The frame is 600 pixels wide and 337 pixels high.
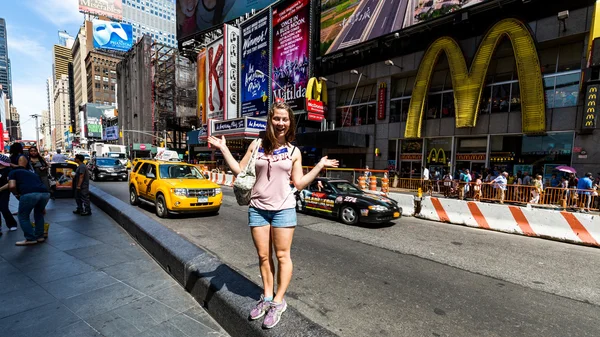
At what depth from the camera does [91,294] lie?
124 inches

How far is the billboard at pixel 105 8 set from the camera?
120375mm

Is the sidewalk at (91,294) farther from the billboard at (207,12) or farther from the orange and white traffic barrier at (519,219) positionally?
the billboard at (207,12)

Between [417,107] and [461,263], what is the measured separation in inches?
614

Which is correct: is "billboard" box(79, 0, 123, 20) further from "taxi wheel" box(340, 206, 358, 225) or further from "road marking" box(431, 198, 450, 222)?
"road marking" box(431, 198, 450, 222)

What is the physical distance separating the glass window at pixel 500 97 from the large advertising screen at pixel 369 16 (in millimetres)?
5005

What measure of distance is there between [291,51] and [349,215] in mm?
21026

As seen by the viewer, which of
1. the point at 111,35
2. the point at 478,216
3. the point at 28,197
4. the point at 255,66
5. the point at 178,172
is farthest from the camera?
the point at 111,35

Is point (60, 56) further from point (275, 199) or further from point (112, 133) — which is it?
point (275, 199)

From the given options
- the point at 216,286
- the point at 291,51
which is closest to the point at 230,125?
the point at 291,51

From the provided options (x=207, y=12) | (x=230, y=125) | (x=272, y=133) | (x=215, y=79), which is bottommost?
(x=272, y=133)

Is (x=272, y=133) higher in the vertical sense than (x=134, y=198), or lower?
higher

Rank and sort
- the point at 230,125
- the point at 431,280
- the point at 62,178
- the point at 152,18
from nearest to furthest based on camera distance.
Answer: the point at 431,280 < the point at 62,178 < the point at 230,125 < the point at 152,18

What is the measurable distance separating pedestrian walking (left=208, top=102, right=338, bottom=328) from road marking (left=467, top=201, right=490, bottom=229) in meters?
7.91

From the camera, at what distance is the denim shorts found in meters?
2.32
